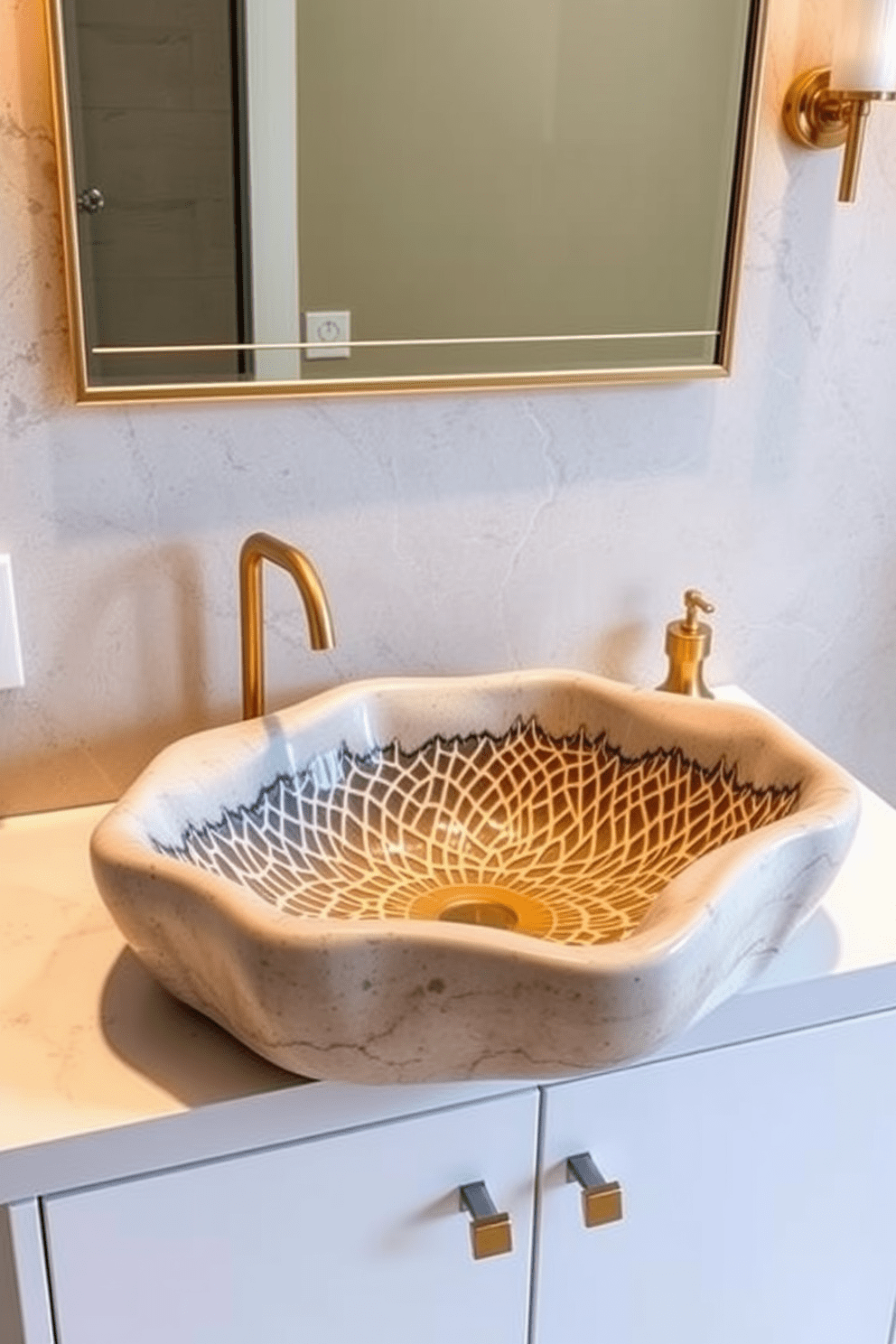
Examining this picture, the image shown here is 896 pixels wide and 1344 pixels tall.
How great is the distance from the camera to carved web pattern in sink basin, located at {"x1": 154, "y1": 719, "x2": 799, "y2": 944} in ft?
3.20

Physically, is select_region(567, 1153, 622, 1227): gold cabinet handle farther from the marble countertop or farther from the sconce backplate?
the sconce backplate

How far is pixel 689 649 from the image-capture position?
1.16 m

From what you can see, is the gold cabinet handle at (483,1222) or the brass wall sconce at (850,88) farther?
the brass wall sconce at (850,88)

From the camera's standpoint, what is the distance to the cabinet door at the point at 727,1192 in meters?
0.93

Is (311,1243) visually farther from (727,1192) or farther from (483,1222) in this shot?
(727,1192)

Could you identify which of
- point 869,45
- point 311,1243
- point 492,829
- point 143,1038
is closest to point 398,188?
point 869,45

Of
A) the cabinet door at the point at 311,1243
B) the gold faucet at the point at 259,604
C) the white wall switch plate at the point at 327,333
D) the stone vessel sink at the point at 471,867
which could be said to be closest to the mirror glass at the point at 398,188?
the white wall switch plate at the point at 327,333

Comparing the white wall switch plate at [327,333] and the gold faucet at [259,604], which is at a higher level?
the white wall switch plate at [327,333]

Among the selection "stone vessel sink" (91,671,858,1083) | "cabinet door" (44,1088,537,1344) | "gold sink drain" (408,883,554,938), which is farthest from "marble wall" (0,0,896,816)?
"cabinet door" (44,1088,537,1344)

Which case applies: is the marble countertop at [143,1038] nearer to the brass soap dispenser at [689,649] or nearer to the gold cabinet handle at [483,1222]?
the gold cabinet handle at [483,1222]

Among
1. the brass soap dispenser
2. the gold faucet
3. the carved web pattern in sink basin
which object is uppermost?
the gold faucet

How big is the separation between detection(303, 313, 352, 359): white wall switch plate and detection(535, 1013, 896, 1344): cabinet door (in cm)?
56

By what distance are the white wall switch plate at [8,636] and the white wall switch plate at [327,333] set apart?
28 cm

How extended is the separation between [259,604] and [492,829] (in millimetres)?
257
